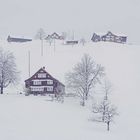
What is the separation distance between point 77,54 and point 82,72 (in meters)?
47.1

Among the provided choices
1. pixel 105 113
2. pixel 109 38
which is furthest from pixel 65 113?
pixel 109 38

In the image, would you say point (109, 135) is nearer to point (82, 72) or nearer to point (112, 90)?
point (82, 72)

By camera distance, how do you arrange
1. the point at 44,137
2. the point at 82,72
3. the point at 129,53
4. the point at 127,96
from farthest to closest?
1. the point at 129,53
2. the point at 127,96
3. the point at 82,72
4. the point at 44,137

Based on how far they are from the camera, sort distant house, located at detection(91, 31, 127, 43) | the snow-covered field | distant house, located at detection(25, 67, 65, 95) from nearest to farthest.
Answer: the snow-covered field
distant house, located at detection(25, 67, 65, 95)
distant house, located at detection(91, 31, 127, 43)

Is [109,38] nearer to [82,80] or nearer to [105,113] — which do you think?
[82,80]

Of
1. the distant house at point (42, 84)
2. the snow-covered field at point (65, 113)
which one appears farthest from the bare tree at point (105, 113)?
the distant house at point (42, 84)

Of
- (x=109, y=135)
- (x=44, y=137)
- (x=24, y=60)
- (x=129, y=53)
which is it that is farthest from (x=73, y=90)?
(x=129, y=53)

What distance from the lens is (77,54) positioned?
114 meters

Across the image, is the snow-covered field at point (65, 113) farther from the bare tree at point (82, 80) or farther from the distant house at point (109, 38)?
the distant house at point (109, 38)

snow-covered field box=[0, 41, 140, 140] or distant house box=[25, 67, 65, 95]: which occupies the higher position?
distant house box=[25, 67, 65, 95]

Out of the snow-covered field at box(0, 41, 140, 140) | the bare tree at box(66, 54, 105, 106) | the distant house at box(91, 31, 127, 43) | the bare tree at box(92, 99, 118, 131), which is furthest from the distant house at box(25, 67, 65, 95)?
the distant house at box(91, 31, 127, 43)

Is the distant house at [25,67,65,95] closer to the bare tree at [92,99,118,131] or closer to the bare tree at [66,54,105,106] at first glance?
the bare tree at [66,54,105,106]

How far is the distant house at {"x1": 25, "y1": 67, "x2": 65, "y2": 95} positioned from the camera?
70.7 m

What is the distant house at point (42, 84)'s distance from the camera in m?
70.7
